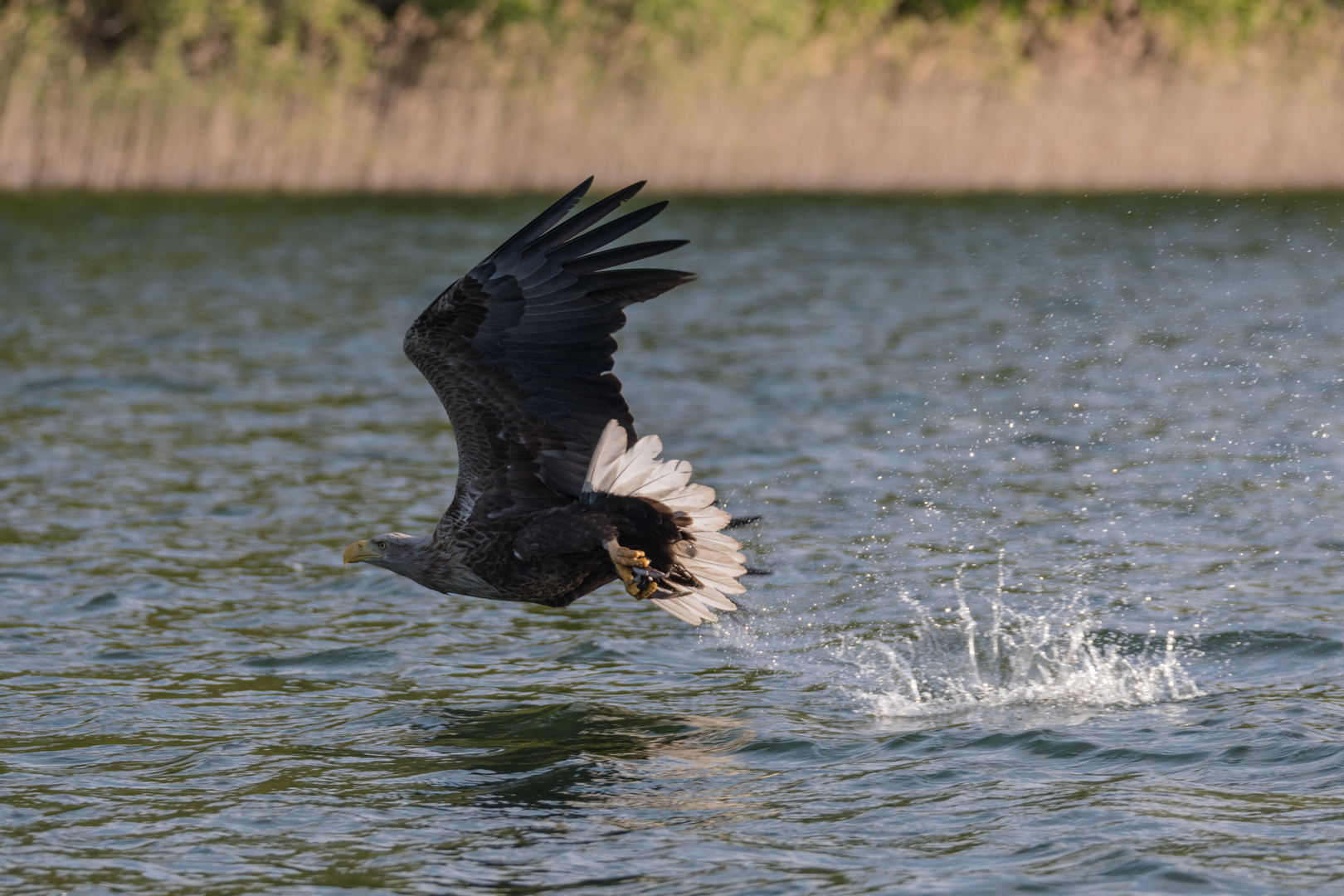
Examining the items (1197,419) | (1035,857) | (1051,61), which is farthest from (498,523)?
(1051,61)

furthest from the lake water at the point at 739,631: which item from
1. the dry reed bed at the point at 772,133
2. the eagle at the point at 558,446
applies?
the dry reed bed at the point at 772,133

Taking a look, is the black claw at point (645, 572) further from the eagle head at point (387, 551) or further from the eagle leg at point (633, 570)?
the eagle head at point (387, 551)

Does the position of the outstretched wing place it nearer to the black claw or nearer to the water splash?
the black claw

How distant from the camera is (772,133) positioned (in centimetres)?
2250

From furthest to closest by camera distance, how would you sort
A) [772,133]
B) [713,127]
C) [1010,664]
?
1. [772,133]
2. [713,127]
3. [1010,664]

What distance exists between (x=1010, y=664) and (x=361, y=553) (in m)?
2.43

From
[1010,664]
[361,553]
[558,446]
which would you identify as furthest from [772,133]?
[558,446]

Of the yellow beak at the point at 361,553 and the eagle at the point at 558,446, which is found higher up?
the eagle at the point at 558,446

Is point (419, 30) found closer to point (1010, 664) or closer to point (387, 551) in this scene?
point (387, 551)

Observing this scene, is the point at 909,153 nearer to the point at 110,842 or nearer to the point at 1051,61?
the point at 1051,61

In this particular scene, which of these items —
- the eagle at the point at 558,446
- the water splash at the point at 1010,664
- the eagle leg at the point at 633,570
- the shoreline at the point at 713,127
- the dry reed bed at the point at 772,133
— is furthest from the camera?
the dry reed bed at the point at 772,133

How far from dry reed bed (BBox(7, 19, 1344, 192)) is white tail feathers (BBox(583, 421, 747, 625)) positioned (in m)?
16.2

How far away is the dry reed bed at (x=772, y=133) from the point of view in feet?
69.9

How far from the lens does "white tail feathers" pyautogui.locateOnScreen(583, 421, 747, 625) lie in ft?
18.8
